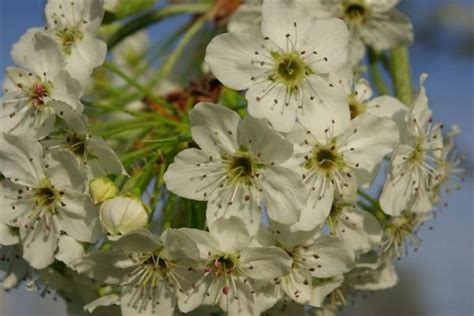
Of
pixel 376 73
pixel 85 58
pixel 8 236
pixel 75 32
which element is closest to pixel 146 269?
pixel 8 236

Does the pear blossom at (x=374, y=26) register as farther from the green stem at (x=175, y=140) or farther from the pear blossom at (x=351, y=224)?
the green stem at (x=175, y=140)

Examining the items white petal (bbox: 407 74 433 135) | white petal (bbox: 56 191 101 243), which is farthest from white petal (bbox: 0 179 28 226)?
white petal (bbox: 407 74 433 135)

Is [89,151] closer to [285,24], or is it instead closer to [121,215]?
[121,215]

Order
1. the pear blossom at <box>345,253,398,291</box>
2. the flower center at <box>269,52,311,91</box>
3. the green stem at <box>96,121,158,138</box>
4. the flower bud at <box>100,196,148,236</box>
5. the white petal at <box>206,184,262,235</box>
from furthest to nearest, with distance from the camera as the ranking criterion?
the pear blossom at <box>345,253,398,291</box> < the green stem at <box>96,121,158,138</box> < the flower center at <box>269,52,311,91</box> < the white petal at <box>206,184,262,235</box> < the flower bud at <box>100,196,148,236</box>

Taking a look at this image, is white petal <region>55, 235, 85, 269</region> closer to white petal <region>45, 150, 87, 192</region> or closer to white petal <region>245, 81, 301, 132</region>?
white petal <region>45, 150, 87, 192</region>

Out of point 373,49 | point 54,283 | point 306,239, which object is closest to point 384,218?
point 306,239

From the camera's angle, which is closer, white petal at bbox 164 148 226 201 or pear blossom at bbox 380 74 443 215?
white petal at bbox 164 148 226 201

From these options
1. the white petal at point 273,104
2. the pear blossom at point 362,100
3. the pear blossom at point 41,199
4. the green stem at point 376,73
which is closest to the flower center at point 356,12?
the green stem at point 376,73

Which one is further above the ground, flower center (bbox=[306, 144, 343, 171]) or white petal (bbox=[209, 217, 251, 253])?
flower center (bbox=[306, 144, 343, 171])
